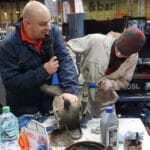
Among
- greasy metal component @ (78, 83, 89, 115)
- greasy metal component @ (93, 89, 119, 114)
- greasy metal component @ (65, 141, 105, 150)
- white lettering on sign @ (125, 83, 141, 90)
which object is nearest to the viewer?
greasy metal component @ (65, 141, 105, 150)

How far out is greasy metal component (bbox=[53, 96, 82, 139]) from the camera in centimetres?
163

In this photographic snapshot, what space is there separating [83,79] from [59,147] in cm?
94

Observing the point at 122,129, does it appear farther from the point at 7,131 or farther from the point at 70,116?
the point at 7,131

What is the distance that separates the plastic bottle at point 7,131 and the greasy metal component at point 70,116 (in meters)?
0.24

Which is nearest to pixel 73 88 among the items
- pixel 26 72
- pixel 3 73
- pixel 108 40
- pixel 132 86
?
pixel 26 72

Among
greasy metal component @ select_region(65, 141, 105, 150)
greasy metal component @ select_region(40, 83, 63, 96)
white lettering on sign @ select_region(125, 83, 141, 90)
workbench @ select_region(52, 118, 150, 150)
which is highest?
greasy metal component @ select_region(40, 83, 63, 96)

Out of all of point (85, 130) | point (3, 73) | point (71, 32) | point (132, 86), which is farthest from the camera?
point (71, 32)

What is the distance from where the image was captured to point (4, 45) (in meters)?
1.98

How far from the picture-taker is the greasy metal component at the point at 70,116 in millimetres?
1632

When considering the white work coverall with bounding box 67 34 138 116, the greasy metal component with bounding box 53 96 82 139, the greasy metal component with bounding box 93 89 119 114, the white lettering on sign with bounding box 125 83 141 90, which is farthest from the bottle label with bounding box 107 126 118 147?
the white lettering on sign with bounding box 125 83 141 90

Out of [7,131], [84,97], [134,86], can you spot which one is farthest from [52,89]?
[134,86]

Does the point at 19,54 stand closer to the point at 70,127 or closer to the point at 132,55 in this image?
the point at 70,127

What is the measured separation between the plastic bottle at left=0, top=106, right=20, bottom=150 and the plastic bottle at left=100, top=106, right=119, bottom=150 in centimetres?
41

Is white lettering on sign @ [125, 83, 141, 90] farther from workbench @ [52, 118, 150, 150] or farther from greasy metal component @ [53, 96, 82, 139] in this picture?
greasy metal component @ [53, 96, 82, 139]
